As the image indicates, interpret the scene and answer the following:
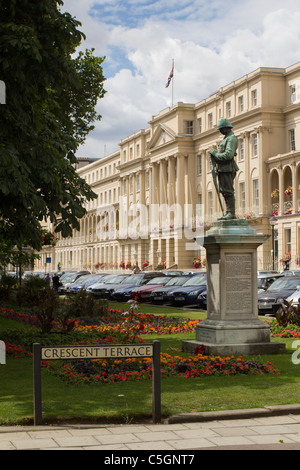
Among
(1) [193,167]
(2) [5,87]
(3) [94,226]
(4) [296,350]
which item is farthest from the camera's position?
(3) [94,226]

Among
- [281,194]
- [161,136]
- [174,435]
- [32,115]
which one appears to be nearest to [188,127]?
[161,136]

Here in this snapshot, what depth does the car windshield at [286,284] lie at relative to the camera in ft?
89.1

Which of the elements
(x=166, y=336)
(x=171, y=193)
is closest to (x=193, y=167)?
(x=171, y=193)

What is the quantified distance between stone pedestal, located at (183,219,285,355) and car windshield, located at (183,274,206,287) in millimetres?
19846

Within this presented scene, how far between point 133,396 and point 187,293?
2257 cm

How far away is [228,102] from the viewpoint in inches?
2908

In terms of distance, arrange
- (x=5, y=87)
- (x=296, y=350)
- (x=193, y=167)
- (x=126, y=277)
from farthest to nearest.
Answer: (x=193, y=167) → (x=126, y=277) → (x=296, y=350) → (x=5, y=87)

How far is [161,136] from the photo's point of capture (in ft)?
302

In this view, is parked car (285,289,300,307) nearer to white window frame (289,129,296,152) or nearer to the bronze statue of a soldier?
the bronze statue of a soldier

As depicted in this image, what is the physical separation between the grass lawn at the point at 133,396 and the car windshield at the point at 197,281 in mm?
21696

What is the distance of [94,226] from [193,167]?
1715 inches

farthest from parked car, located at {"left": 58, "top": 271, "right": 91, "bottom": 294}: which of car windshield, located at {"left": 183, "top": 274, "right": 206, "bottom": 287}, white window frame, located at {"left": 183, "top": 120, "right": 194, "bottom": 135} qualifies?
white window frame, located at {"left": 183, "top": 120, "right": 194, "bottom": 135}

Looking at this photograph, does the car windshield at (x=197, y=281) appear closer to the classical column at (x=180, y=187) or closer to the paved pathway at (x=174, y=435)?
the paved pathway at (x=174, y=435)

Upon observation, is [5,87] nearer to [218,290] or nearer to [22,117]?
[22,117]
